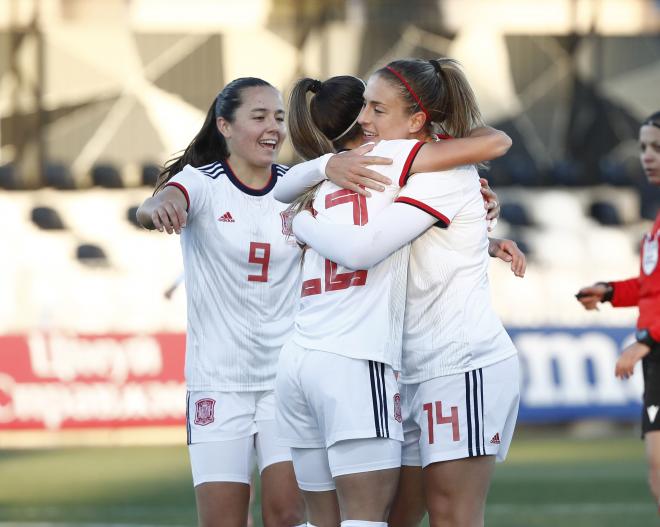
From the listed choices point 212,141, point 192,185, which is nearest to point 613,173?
point 212,141

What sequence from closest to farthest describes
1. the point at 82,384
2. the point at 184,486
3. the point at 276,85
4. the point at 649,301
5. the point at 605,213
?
the point at 649,301
the point at 184,486
the point at 82,384
the point at 276,85
the point at 605,213

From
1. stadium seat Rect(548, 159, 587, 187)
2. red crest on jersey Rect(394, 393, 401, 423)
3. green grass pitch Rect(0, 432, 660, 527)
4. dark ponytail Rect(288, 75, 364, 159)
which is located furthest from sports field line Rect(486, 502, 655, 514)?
stadium seat Rect(548, 159, 587, 187)

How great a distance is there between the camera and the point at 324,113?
430 centimetres

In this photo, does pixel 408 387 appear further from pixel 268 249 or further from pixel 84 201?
pixel 84 201

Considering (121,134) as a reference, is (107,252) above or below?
below

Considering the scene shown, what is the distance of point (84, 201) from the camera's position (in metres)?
19.5

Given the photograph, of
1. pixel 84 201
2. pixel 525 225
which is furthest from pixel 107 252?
pixel 525 225

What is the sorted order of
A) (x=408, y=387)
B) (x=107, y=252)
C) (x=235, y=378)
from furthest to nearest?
(x=107, y=252) → (x=235, y=378) → (x=408, y=387)

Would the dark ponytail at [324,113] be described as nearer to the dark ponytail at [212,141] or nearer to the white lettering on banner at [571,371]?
the dark ponytail at [212,141]

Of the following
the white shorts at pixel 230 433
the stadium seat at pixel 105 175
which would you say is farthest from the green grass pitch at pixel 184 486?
the stadium seat at pixel 105 175

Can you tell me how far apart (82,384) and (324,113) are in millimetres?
8890

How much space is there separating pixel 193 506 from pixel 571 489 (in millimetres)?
2855

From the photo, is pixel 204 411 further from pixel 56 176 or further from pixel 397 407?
pixel 56 176

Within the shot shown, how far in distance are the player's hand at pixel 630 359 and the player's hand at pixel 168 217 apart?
81.1 inches
